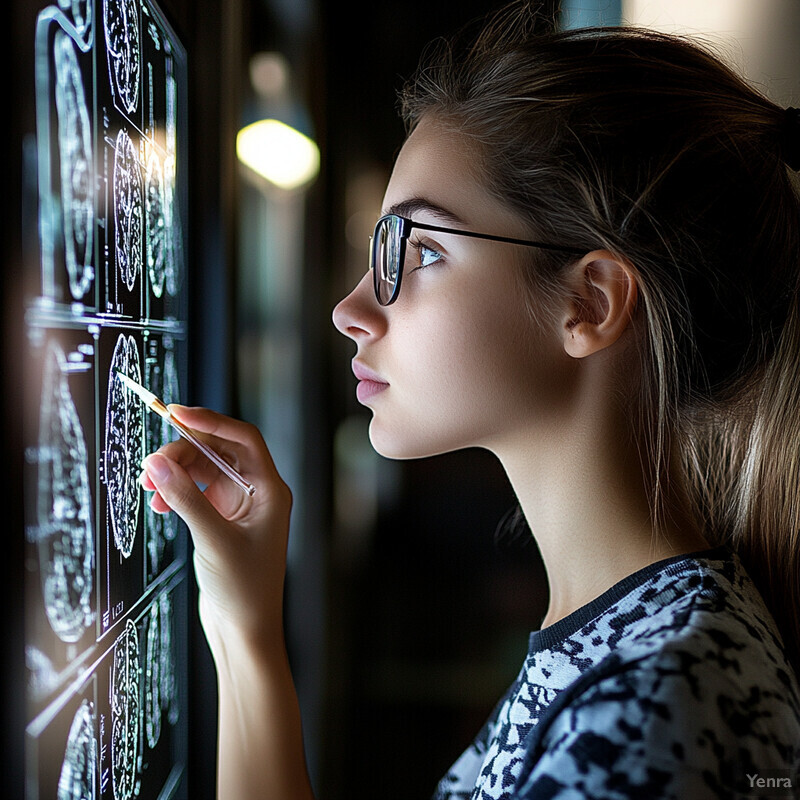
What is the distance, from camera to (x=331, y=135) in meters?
1.33

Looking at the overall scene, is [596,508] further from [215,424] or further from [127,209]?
[127,209]

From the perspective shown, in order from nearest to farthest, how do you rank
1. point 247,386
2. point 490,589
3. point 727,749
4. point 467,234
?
point 727,749 < point 467,234 < point 247,386 < point 490,589

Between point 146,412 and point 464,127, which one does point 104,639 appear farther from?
point 464,127

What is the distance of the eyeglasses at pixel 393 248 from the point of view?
2.46 feet

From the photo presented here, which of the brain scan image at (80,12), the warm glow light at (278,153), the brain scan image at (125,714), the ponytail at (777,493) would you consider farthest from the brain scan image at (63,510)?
the warm glow light at (278,153)

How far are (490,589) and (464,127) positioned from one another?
852mm

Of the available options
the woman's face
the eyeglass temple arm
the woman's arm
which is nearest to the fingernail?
the woman's arm

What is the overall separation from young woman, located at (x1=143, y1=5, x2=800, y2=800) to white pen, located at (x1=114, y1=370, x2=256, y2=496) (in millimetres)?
25

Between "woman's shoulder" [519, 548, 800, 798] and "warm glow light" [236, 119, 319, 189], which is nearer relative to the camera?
"woman's shoulder" [519, 548, 800, 798]

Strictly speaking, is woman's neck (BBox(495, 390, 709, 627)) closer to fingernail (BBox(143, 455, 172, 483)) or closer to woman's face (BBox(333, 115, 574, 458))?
woman's face (BBox(333, 115, 574, 458))

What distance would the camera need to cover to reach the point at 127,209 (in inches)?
28.0

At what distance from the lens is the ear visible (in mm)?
731

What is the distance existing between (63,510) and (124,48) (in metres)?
0.41

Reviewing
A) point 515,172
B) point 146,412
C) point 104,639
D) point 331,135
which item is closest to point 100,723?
point 104,639
